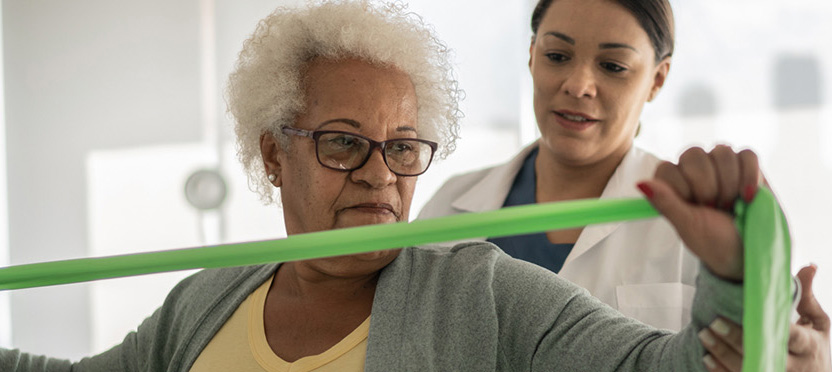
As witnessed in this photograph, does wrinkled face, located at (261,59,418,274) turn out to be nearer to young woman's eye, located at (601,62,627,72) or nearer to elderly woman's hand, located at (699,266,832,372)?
elderly woman's hand, located at (699,266,832,372)

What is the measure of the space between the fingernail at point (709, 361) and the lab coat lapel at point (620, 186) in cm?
97

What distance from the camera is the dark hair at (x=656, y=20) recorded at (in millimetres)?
1858

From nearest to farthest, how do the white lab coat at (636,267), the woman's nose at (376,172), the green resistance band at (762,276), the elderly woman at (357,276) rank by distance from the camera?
1. the green resistance band at (762,276)
2. the elderly woman at (357,276)
3. the woman's nose at (376,172)
4. the white lab coat at (636,267)

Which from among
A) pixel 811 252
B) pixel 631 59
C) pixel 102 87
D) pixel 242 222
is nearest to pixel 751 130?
pixel 811 252

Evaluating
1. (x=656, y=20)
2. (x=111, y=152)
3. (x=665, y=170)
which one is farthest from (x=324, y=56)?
(x=111, y=152)

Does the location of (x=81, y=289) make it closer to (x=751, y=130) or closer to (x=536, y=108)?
(x=536, y=108)

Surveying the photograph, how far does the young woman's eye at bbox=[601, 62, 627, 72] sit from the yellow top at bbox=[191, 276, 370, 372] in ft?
3.10

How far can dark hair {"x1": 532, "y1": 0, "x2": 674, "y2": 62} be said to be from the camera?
1.86 metres

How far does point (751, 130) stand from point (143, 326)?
2565 mm

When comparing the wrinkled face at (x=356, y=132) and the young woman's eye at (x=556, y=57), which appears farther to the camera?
the young woman's eye at (x=556, y=57)

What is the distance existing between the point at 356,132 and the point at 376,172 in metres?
0.07

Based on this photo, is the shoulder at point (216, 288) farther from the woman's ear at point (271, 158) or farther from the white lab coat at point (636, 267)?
the white lab coat at point (636, 267)

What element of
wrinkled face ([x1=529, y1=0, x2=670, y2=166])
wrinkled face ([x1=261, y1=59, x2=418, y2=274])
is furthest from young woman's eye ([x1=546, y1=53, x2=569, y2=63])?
wrinkled face ([x1=261, y1=59, x2=418, y2=274])

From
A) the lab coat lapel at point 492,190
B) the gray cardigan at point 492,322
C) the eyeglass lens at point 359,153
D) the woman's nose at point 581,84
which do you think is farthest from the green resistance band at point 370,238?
the lab coat lapel at point 492,190
